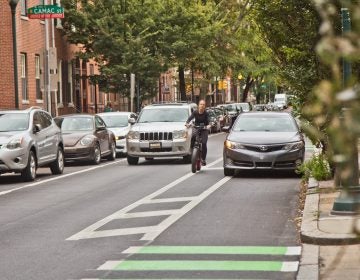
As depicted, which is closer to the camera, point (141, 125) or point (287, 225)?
point (287, 225)

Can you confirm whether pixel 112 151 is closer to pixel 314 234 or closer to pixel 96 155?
pixel 96 155

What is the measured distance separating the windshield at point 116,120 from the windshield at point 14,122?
10.1 metres

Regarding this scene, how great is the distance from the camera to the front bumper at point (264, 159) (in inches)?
702

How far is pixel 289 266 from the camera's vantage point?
7.84 meters

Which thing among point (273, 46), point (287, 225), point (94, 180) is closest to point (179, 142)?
point (94, 180)

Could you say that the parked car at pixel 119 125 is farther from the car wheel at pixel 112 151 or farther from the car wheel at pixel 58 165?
the car wheel at pixel 58 165

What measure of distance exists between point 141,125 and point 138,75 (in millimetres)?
18335

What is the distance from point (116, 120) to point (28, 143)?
11546 mm

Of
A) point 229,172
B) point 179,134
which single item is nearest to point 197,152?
point 229,172

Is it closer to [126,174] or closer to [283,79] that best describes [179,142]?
[126,174]

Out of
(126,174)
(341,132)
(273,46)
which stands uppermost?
(273,46)

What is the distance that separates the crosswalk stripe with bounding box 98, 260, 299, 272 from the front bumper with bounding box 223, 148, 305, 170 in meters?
9.84

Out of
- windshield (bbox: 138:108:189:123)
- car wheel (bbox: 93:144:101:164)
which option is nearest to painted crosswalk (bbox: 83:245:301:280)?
windshield (bbox: 138:108:189:123)

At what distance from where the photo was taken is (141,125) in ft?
79.0
